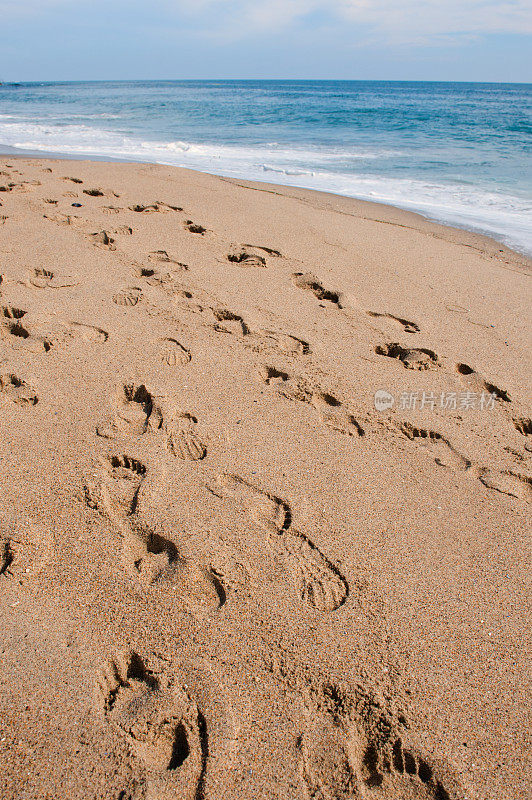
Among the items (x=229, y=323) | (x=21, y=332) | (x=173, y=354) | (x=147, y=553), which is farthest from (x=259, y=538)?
(x=21, y=332)

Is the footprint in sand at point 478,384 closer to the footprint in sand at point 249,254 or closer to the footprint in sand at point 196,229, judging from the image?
the footprint in sand at point 249,254

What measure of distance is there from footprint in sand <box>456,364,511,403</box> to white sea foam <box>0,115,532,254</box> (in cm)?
268

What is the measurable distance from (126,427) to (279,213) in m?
3.39

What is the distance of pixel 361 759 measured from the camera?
1.09 m

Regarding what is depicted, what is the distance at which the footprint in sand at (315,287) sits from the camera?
304cm

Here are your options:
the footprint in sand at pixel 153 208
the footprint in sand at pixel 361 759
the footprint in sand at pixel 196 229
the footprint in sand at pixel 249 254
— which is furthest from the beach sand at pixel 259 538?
the footprint in sand at pixel 153 208

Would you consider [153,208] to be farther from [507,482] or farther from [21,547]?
[507,482]

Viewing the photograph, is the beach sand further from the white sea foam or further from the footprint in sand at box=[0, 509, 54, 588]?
the white sea foam

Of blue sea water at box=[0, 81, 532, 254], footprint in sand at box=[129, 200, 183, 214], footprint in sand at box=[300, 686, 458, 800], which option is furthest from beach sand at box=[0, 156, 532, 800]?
blue sea water at box=[0, 81, 532, 254]

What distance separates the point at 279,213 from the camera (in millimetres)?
4668

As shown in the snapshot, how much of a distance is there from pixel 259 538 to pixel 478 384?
142 cm

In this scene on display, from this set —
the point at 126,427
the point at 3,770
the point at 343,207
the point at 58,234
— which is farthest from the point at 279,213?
the point at 3,770

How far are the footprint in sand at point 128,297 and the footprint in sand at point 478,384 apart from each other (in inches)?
70.3

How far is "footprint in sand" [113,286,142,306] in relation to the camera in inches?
109
